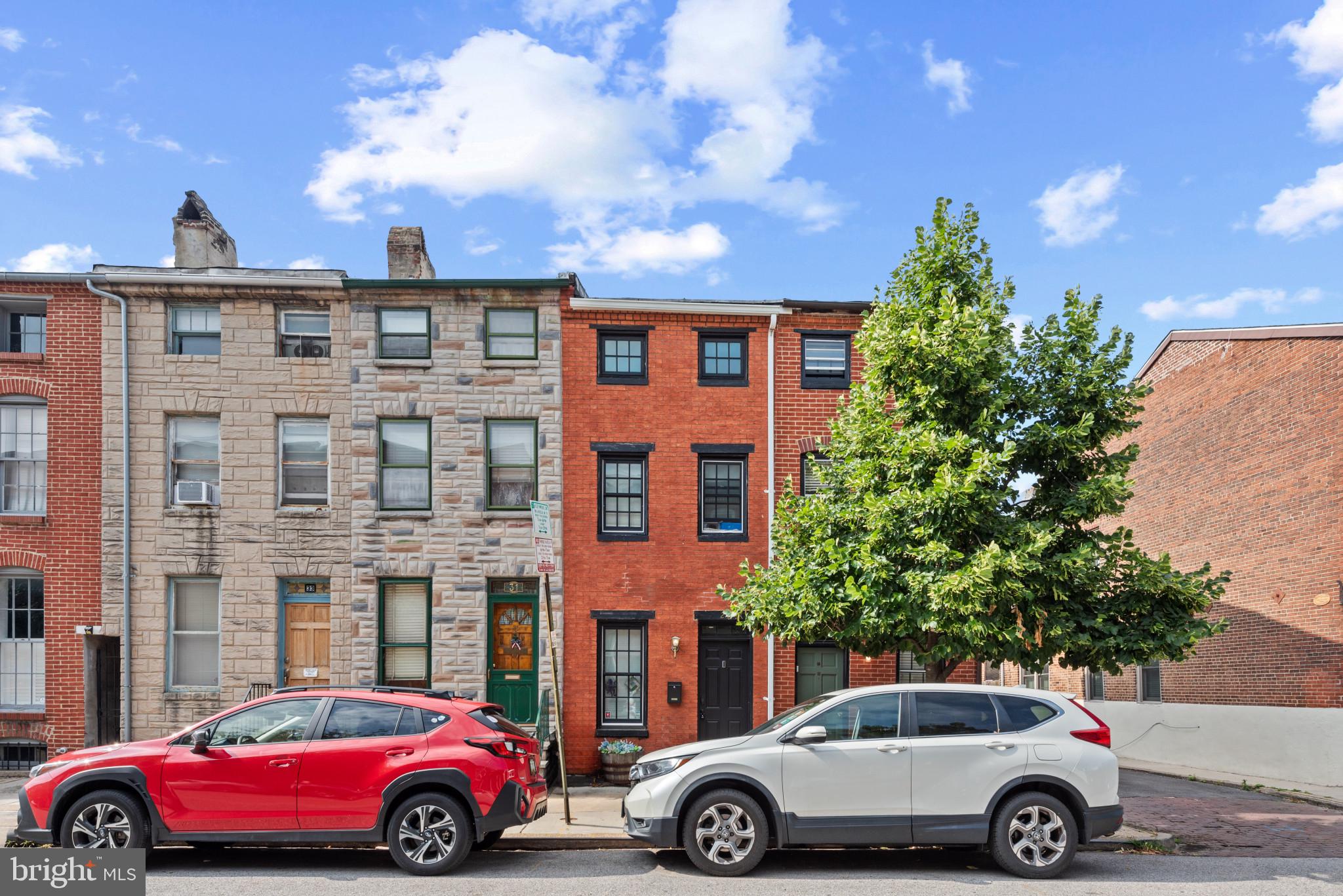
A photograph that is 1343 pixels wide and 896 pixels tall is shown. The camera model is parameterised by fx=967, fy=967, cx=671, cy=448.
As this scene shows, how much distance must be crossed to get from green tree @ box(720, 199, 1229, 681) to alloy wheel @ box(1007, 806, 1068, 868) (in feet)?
7.81

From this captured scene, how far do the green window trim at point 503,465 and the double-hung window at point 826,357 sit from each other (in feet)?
15.2

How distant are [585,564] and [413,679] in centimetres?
332

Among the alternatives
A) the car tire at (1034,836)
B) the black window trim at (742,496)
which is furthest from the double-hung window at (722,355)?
the car tire at (1034,836)

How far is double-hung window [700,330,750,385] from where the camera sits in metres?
16.0

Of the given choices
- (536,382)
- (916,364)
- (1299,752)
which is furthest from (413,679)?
(1299,752)

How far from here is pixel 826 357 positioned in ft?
52.7

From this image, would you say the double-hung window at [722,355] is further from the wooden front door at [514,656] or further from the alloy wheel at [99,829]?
the alloy wheel at [99,829]

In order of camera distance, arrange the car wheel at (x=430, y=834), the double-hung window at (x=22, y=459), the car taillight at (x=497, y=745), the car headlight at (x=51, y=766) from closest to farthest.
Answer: the car wheel at (x=430, y=834)
the car headlight at (x=51, y=766)
the car taillight at (x=497, y=745)
the double-hung window at (x=22, y=459)

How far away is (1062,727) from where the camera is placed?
9.05 meters

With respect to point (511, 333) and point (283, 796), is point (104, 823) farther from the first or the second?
point (511, 333)

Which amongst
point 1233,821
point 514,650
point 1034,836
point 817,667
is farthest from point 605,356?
point 1233,821

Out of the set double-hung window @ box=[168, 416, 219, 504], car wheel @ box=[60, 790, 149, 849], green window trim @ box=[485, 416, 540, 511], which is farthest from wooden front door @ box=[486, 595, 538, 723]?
car wheel @ box=[60, 790, 149, 849]

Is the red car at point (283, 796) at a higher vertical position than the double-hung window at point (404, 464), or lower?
lower

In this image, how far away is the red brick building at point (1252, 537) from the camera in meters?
15.4
